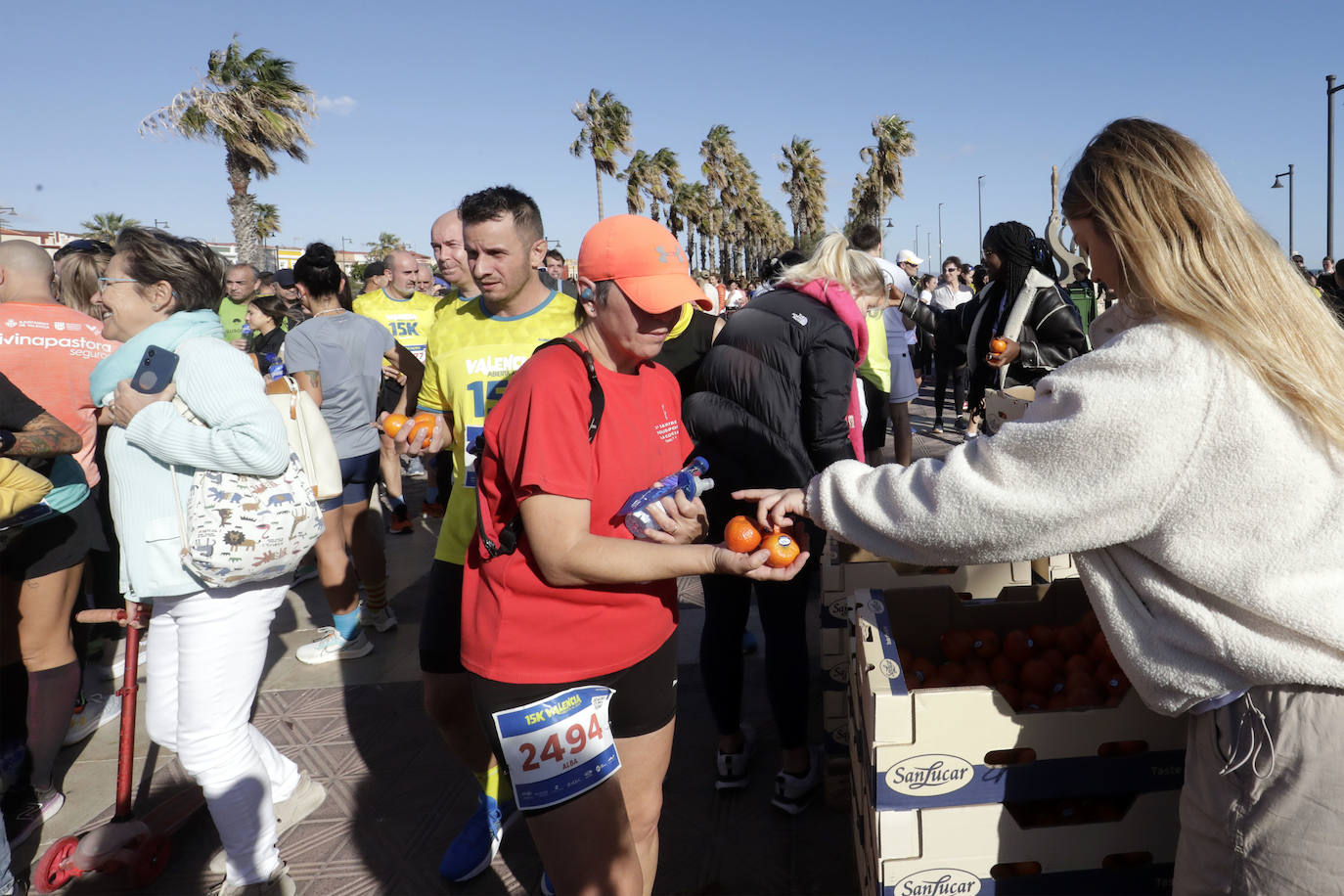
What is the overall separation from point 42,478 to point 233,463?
2.63 ft

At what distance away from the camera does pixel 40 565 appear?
325 cm

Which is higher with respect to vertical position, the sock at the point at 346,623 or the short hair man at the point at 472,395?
the short hair man at the point at 472,395

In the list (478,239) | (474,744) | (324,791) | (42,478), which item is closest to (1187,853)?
(474,744)

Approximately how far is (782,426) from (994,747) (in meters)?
1.35

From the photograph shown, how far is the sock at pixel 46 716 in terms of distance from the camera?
3.25m

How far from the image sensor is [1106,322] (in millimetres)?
1748

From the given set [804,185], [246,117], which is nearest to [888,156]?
[804,185]

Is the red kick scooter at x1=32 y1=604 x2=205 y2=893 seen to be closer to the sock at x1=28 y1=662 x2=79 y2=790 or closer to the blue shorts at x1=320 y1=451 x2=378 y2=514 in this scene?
the sock at x1=28 y1=662 x2=79 y2=790

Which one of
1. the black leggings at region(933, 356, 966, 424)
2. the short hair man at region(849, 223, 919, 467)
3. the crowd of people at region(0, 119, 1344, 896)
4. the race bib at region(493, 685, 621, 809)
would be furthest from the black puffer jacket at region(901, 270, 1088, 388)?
the black leggings at region(933, 356, 966, 424)

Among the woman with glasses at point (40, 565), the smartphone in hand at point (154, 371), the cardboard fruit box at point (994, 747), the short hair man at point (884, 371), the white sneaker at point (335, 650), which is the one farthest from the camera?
the short hair man at point (884, 371)

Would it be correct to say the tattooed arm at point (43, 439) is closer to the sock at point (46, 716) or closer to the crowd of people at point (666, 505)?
the crowd of people at point (666, 505)

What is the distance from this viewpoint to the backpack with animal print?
245 cm

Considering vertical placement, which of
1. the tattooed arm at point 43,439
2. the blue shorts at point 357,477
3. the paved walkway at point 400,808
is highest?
the tattooed arm at point 43,439

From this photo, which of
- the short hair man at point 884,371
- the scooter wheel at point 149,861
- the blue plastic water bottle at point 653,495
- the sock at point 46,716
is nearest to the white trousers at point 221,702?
the scooter wheel at point 149,861
